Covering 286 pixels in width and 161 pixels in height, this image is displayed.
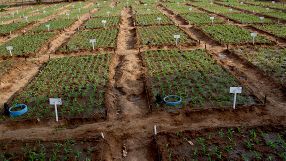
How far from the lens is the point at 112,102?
37.3ft

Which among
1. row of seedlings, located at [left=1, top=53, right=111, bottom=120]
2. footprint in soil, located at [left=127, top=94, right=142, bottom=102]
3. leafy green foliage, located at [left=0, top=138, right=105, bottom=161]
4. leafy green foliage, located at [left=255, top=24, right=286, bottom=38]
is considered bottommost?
leafy green foliage, located at [left=0, top=138, right=105, bottom=161]

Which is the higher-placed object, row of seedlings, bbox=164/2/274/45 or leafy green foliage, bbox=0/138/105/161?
row of seedlings, bbox=164/2/274/45

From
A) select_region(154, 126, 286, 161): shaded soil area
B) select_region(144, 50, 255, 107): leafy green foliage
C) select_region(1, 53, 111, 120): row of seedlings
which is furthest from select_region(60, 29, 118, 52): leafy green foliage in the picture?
select_region(154, 126, 286, 161): shaded soil area

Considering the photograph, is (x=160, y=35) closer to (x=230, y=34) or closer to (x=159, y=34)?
(x=159, y=34)

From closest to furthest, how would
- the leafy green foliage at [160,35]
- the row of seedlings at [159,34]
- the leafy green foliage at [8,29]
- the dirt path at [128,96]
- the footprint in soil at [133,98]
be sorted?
the dirt path at [128,96] → the footprint in soil at [133,98] → the row of seedlings at [159,34] → the leafy green foliage at [160,35] → the leafy green foliage at [8,29]

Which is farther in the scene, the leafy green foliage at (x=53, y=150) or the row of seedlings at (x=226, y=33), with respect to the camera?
the row of seedlings at (x=226, y=33)

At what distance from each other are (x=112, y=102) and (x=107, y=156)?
3488 millimetres

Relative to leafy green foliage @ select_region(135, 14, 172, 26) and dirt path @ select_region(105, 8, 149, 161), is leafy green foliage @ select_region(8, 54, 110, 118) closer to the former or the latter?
dirt path @ select_region(105, 8, 149, 161)

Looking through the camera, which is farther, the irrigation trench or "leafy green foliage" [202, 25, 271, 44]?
"leafy green foliage" [202, 25, 271, 44]

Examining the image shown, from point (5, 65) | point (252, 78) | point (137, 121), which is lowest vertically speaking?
point (137, 121)

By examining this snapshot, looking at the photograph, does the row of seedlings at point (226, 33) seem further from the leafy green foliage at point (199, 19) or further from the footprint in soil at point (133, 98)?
the footprint in soil at point (133, 98)

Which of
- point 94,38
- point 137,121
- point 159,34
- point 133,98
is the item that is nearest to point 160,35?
point 159,34

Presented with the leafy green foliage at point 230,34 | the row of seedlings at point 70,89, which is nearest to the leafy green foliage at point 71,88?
the row of seedlings at point 70,89

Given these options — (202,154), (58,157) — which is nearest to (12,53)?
(58,157)
